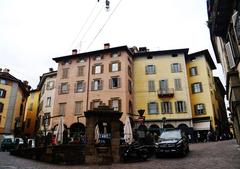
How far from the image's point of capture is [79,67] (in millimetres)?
36531

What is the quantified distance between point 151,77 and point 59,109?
598 inches

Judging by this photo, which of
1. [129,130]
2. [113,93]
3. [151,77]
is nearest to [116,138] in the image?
[129,130]

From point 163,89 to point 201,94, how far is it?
5664 millimetres

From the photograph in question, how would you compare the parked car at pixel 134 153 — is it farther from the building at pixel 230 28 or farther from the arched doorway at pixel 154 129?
the arched doorway at pixel 154 129

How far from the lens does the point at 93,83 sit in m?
34.6

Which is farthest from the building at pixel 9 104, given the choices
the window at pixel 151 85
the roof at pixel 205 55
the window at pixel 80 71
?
the roof at pixel 205 55

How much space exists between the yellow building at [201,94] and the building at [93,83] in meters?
9.43

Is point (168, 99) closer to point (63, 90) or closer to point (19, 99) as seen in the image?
point (63, 90)

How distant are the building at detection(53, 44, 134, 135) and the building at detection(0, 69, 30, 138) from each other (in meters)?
11.5

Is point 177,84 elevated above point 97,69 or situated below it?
below

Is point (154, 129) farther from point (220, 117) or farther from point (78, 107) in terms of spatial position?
point (220, 117)

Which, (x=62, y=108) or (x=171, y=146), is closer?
(x=171, y=146)

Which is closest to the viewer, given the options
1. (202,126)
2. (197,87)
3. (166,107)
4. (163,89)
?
(202,126)

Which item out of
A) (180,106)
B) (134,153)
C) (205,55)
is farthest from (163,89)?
(134,153)
